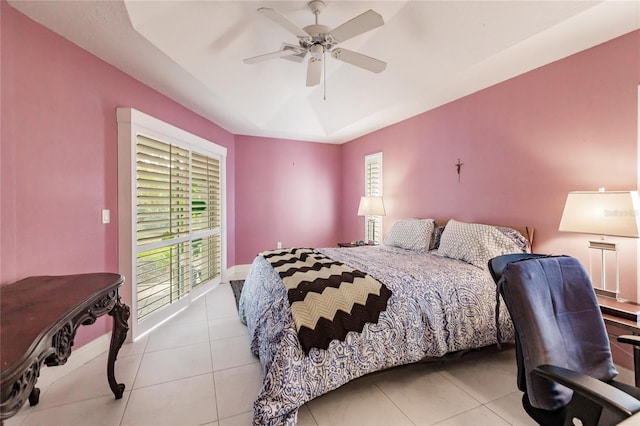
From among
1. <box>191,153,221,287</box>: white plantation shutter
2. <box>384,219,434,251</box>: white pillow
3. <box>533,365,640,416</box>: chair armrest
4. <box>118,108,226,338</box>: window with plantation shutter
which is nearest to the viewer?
<box>533,365,640,416</box>: chair armrest

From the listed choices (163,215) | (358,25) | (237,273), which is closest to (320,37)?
(358,25)

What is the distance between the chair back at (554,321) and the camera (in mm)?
1136

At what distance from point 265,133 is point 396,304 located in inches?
156

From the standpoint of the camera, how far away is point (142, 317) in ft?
9.14

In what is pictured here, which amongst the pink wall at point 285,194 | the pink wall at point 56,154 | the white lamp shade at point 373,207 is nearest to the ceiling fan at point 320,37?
the pink wall at point 56,154

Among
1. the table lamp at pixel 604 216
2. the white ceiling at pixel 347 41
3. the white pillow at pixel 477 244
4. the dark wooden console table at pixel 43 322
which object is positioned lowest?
the dark wooden console table at pixel 43 322

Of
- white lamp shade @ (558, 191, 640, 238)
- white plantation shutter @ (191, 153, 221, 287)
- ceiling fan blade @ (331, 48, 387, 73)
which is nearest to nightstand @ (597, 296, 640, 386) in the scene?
white lamp shade @ (558, 191, 640, 238)

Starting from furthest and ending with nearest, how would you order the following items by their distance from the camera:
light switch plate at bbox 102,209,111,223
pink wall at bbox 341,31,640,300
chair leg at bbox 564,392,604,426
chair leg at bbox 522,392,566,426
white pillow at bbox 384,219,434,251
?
white pillow at bbox 384,219,434,251 < light switch plate at bbox 102,209,111,223 < pink wall at bbox 341,31,640,300 < chair leg at bbox 522,392,566,426 < chair leg at bbox 564,392,604,426

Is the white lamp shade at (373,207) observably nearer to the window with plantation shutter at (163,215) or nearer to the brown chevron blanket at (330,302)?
the brown chevron blanket at (330,302)

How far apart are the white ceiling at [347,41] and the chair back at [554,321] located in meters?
1.80

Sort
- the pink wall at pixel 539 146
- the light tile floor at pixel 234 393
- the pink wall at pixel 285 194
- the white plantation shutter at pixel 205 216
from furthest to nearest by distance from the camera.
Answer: the pink wall at pixel 285 194 → the white plantation shutter at pixel 205 216 → the pink wall at pixel 539 146 → the light tile floor at pixel 234 393

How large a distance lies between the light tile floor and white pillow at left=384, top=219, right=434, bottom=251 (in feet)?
3.95

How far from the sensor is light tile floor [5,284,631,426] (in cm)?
168

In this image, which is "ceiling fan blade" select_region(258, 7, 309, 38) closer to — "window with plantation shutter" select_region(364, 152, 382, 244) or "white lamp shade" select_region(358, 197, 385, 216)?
"white lamp shade" select_region(358, 197, 385, 216)
